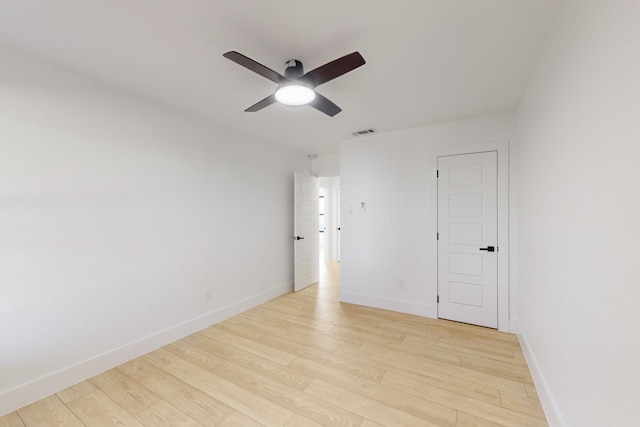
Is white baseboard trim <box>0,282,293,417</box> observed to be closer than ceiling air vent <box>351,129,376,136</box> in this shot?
Yes

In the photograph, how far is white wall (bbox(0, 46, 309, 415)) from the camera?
186 centimetres

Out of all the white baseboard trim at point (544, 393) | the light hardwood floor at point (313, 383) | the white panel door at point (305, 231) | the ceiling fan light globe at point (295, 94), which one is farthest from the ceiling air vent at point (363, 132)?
the white baseboard trim at point (544, 393)

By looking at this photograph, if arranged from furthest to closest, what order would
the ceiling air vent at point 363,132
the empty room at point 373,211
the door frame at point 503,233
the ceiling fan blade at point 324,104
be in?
1. the ceiling air vent at point 363,132
2. the door frame at point 503,233
3. the ceiling fan blade at point 324,104
4. the empty room at point 373,211

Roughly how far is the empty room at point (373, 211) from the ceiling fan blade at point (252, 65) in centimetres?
1

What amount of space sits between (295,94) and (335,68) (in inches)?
17.5

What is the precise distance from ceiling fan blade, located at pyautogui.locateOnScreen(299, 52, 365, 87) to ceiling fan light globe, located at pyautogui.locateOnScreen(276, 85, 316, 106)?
97 mm

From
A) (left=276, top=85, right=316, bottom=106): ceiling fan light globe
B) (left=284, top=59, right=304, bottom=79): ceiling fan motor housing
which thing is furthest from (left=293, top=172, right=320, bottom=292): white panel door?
(left=284, top=59, right=304, bottom=79): ceiling fan motor housing

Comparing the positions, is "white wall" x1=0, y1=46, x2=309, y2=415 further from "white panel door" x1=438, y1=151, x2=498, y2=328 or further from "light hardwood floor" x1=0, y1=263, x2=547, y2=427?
"white panel door" x1=438, y1=151, x2=498, y2=328

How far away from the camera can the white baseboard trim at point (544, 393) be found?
60.6 inches

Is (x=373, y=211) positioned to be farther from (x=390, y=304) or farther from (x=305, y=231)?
(x=305, y=231)

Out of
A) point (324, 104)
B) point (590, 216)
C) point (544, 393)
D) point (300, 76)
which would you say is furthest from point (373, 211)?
point (590, 216)

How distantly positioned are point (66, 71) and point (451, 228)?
165 inches

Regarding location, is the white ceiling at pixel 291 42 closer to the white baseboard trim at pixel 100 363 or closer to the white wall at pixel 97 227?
the white wall at pixel 97 227

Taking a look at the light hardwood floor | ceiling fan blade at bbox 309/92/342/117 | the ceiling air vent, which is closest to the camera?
the light hardwood floor
